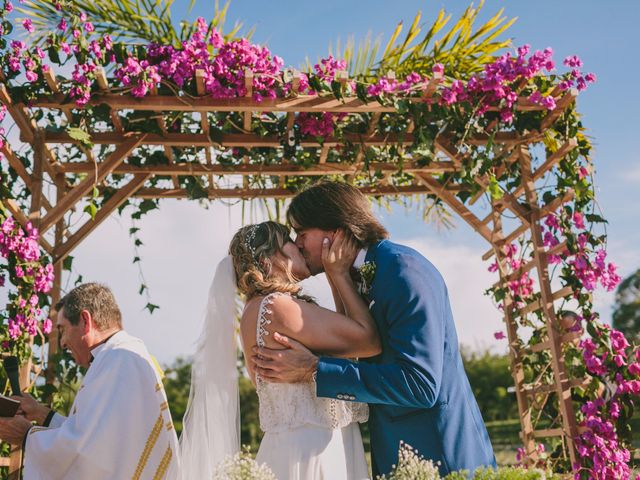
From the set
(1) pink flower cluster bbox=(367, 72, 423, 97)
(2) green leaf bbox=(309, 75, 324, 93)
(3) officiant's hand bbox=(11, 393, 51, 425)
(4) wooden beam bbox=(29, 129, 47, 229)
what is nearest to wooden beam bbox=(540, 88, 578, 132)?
(1) pink flower cluster bbox=(367, 72, 423, 97)

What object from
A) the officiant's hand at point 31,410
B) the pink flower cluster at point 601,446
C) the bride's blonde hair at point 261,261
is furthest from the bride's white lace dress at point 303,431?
the pink flower cluster at point 601,446

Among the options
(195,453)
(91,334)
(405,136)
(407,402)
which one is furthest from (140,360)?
(405,136)

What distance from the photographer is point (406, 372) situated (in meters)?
2.37

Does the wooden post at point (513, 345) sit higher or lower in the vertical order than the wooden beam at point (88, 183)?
lower

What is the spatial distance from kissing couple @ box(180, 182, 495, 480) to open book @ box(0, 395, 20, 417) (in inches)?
38.4

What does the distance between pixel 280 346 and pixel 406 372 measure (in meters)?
Result: 0.51

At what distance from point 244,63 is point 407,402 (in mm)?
2890

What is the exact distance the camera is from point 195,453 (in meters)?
3.06

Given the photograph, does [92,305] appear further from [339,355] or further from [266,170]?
[266,170]

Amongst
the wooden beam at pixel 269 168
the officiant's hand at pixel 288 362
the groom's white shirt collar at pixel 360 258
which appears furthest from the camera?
the wooden beam at pixel 269 168

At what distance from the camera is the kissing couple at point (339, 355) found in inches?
96.6

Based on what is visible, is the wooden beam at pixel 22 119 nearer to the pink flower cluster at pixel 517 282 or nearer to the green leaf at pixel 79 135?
the green leaf at pixel 79 135

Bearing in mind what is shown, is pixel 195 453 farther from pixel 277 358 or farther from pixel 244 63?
pixel 244 63

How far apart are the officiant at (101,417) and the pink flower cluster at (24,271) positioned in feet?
2.66
